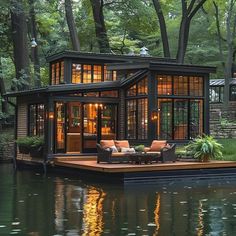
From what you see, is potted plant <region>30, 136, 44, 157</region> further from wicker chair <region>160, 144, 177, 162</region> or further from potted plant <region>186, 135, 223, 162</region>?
potted plant <region>186, 135, 223, 162</region>

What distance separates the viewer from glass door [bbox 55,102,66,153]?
20877 millimetres

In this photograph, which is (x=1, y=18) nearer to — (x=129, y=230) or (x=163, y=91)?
(x=163, y=91)

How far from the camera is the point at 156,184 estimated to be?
15.7 m

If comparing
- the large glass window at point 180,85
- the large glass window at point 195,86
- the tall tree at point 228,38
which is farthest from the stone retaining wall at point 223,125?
the large glass window at point 180,85

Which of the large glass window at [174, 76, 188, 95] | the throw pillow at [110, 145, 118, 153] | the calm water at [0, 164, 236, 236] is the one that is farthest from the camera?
the large glass window at [174, 76, 188, 95]

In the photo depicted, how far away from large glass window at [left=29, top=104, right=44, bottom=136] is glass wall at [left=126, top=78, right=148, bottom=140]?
3.71 m

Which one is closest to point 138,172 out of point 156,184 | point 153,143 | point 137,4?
point 156,184

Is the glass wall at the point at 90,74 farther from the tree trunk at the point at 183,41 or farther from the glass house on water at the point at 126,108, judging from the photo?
the tree trunk at the point at 183,41

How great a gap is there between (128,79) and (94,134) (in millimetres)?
2790

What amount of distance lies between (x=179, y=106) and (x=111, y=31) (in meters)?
15.8

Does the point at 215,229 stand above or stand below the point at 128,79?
below

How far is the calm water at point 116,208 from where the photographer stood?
28.7 ft

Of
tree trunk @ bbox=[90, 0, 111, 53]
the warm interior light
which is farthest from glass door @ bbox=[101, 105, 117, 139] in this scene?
tree trunk @ bbox=[90, 0, 111, 53]

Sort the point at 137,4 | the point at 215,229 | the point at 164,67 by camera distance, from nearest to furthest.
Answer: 1. the point at 215,229
2. the point at 164,67
3. the point at 137,4
